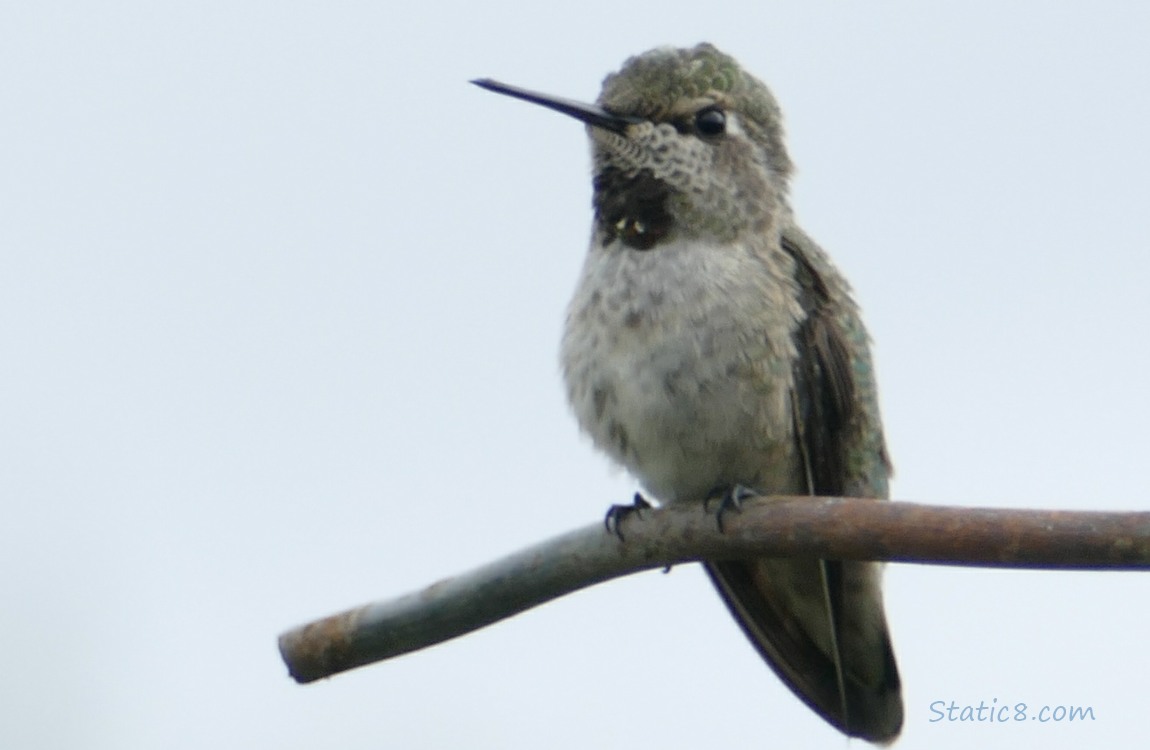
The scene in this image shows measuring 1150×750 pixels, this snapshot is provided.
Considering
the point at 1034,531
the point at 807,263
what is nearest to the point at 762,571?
the point at 807,263

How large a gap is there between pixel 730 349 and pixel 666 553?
1405 millimetres

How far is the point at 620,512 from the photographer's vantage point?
4.04 m

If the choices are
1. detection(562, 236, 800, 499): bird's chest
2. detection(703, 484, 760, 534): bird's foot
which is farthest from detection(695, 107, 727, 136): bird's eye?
detection(703, 484, 760, 534): bird's foot

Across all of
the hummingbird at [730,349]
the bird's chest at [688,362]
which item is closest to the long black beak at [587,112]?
the hummingbird at [730,349]

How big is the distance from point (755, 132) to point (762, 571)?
1373mm

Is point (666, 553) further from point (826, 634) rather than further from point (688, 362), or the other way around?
point (826, 634)

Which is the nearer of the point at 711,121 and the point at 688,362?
the point at 688,362

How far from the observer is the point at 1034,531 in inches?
95.8

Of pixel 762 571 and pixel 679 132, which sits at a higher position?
pixel 679 132

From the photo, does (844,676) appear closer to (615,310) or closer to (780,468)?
(780,468)

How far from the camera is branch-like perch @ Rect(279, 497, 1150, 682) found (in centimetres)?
250

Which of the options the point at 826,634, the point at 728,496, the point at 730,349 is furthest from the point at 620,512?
the point at 826,634

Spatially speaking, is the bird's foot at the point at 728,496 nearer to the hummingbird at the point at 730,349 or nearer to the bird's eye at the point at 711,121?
the hummingbird at the point at 730,349

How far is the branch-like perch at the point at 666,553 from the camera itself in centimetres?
250
